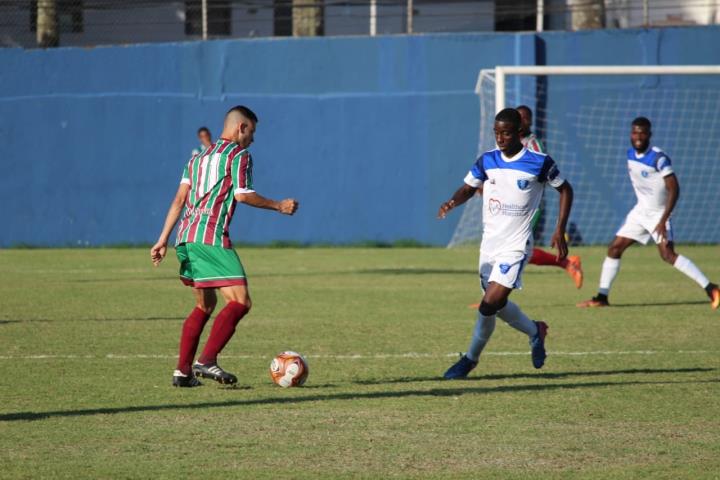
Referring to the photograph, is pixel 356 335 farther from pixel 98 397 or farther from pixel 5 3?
pixel 5 3

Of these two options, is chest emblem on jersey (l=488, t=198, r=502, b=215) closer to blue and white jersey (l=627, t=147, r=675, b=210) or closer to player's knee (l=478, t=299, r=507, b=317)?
player's knee (l=478, t=299, r=507, b=317)

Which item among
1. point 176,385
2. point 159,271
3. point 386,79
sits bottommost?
point 159,271

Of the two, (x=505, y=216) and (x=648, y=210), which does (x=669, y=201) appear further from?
(x=505, y=216)

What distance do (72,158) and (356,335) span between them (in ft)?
48.8

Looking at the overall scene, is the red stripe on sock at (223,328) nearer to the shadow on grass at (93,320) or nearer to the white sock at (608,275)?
the shadow on grass at (93,320)

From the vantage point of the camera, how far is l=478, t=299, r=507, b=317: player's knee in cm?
845

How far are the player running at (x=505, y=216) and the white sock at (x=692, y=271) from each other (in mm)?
4868

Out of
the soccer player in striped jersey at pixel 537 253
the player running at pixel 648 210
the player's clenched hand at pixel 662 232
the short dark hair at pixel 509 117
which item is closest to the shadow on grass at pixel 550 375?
the short dark hair at pixel 509 117

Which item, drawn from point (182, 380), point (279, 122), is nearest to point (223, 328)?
point (182, 380)

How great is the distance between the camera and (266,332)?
11266 millimetres

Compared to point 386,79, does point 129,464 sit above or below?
below

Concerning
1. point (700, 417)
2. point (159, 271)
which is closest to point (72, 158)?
point (159, 271)

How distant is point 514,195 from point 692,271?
5.33 meters

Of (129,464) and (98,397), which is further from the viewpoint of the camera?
(98,397)
